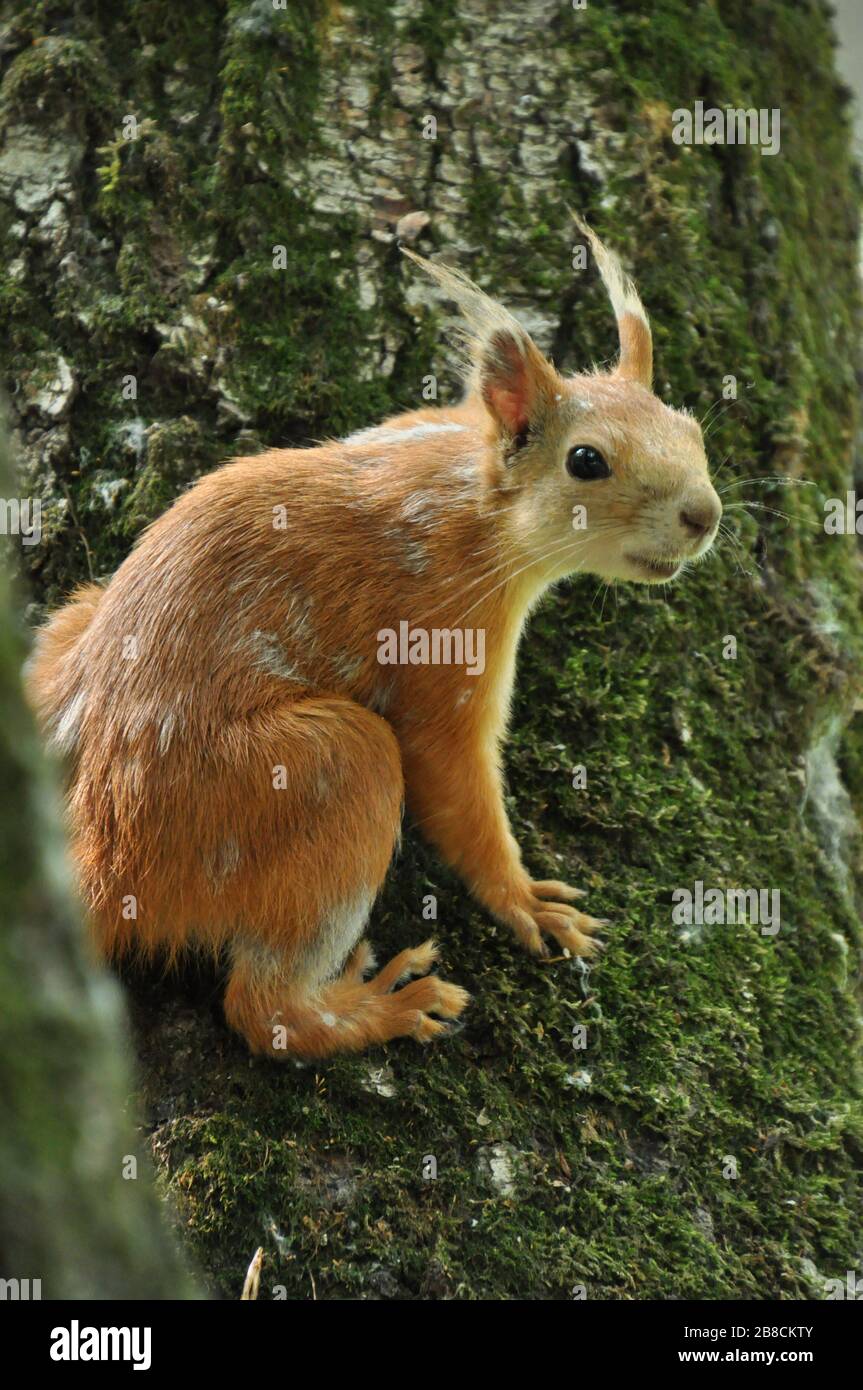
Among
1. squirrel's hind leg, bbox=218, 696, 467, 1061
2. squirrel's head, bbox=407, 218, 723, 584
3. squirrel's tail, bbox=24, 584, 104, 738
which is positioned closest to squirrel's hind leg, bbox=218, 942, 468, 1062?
squirrel's hind leg, bbox=218, 696, 467, 1061

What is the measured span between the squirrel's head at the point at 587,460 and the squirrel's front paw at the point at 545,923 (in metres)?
1.11

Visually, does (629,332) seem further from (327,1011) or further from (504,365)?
(327,1011)

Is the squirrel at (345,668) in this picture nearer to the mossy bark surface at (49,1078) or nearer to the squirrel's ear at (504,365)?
the squirrel's ear at (504,365)

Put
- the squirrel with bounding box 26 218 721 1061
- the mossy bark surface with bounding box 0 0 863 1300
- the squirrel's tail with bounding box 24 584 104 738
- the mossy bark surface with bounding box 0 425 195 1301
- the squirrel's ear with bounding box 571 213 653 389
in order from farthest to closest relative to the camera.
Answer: the squirrel's ear with bounding box 571 213 653 389 < the squirrel's tail with bounding box 24 584 104 738 < the squirrel with bounding box 26 218 721 1061 < the mossy bark surface with bounding box 0 0 863 1300 < the mossy bark surface with bounding box 0 425 195 1301

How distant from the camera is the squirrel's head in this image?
4.11 m

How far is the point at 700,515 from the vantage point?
4.07 meters

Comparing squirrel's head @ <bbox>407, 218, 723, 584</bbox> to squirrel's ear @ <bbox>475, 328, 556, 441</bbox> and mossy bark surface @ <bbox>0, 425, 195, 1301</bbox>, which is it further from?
mossy bark surface @ <bbox>0, 425, 195, 1301</bbox>

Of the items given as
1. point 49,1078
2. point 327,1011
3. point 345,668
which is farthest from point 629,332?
point 49,1078

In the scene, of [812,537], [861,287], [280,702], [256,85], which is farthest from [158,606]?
[861,287]

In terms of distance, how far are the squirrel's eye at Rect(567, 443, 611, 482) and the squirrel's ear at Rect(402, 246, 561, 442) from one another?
0.23m

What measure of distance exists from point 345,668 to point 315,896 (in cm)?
79

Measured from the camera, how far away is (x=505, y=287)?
4.96 meters

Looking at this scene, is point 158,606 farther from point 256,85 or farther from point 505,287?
point 256,85

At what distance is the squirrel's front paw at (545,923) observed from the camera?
4055mm
